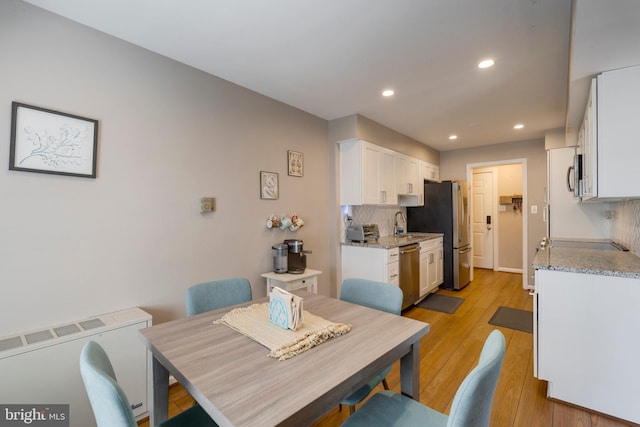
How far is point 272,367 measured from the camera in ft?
3.33

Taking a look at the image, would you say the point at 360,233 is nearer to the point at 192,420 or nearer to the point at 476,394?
the point at 192,420

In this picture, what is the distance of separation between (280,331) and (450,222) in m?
4.07

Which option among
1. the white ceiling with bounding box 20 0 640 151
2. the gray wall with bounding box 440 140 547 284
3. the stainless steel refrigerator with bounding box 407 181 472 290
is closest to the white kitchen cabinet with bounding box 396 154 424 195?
the stainless steel refrigerator with bounding box 407 181 472 290

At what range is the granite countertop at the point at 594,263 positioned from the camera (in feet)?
5.74

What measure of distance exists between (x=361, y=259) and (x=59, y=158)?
287 cm

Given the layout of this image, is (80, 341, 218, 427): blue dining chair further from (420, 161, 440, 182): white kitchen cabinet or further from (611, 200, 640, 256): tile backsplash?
(420, 161, 440, 182): white kitchen cabinet

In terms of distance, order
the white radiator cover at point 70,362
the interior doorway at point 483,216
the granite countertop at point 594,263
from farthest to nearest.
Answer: the interior doorway at point 483,216, the granite countertop at point 594,263, the white radiator cover at point 70,362

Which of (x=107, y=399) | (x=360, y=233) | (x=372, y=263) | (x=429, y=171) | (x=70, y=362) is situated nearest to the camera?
(x=107, y=399)

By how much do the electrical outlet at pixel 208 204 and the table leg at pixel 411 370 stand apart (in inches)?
72.1

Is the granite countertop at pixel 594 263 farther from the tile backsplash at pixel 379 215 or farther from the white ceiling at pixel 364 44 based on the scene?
the tile backsplash at pixel 379 215

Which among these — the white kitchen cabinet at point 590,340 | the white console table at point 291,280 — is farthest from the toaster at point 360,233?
the white kitchen cabinet at point 590,340

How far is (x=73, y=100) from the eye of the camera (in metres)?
1.81

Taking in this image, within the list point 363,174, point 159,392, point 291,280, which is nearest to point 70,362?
point 159,392

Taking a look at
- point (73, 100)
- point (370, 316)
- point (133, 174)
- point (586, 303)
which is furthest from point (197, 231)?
point (586, 303)
